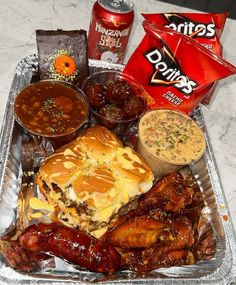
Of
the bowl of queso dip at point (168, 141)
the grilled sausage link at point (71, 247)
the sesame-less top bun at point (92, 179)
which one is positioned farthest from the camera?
the bowl of queso dip at point (168, 141)

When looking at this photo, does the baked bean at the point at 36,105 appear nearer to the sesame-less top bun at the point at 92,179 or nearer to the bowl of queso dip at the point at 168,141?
the sesame-less top bun at the point at 92,179

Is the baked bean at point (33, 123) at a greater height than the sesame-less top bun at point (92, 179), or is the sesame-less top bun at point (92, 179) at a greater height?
the baked bean at point (33, 123)

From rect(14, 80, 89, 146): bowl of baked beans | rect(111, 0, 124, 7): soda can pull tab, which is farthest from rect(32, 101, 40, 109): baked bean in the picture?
rect(111, 0, 124, 7): soda can pull tab

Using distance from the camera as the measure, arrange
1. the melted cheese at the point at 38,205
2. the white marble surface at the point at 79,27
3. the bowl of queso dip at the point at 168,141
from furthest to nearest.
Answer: the white marble surface at the point at 79,27, the bowl of queso dip at the point at 168,141, the melted cheese at the point at 38,205

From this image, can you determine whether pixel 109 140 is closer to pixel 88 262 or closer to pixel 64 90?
pixel 64 90

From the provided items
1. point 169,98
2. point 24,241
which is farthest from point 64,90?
point 24,241

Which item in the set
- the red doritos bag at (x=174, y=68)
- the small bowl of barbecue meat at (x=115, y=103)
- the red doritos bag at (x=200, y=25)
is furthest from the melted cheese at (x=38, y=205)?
the red doritos bag at (x=200, y=25)
